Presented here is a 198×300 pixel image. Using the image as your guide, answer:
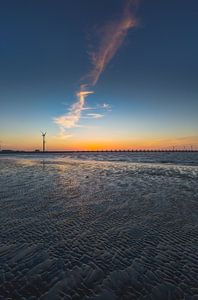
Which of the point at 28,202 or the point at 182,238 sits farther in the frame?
the point at 28,202

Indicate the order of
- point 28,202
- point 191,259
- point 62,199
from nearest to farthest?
point 191,259, point 28,202, point 62,199

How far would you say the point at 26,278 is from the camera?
19.1ft

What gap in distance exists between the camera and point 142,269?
6.39 metres

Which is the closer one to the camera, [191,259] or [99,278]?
[99,278]

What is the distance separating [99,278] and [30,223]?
4933 mm

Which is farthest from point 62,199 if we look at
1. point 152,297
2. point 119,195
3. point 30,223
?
point 152,297

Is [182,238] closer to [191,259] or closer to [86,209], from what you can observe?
[191,259]

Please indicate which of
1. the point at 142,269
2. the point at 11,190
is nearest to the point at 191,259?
the point at 142,269

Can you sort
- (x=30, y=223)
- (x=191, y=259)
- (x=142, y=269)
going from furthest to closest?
(x=30, y=223)
(x=191, y=259)
(x=142, y=269)

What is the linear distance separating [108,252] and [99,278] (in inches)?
59.6

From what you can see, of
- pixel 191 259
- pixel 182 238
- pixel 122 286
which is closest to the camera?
pixel 122 286

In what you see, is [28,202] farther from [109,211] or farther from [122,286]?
[122,286]

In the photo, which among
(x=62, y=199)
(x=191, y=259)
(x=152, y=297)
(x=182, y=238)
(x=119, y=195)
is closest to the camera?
(x=152, y=297)

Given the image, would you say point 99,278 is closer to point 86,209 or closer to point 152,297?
point 152,297
